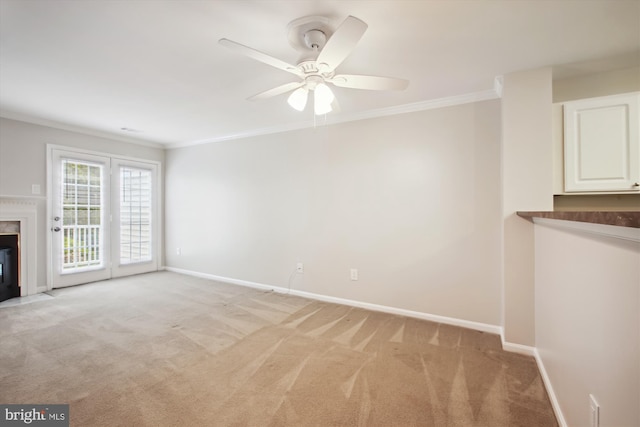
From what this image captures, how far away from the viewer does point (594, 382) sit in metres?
1.17

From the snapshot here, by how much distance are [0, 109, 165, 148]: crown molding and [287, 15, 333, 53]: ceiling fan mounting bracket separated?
158 inches

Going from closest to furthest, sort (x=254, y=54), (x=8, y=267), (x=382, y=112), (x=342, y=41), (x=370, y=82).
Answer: (x=342, y=41) → (x=254, y=54) → (x=370, y=82) → (x=382, y=112) → (x=8, y=267)

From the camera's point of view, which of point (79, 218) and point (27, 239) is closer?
point (27, 239)

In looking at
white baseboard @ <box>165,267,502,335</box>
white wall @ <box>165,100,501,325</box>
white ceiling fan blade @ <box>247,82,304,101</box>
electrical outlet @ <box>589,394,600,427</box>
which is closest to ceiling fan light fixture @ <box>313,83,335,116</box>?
white ceiling fan blade @ <box>247,82,304,101</box>

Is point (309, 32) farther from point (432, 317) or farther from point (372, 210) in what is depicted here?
point (432, 317)

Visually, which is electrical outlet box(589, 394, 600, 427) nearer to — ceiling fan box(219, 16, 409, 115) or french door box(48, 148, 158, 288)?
ceiling fan box(219, 16, 409, 115)

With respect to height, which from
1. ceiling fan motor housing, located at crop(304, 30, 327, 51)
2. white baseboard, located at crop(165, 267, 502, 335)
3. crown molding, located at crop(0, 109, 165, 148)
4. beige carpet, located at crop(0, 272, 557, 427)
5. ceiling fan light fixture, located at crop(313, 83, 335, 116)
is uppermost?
crown molding, located at crop(0, 109, 165, 148)

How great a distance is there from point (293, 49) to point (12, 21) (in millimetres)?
1732

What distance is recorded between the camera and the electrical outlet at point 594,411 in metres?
1.12

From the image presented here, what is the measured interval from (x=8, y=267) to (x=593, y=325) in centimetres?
567

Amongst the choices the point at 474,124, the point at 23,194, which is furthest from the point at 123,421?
the point at 23,194

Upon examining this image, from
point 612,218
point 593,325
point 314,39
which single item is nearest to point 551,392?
point 593,325

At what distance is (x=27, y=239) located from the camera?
11.9 feet

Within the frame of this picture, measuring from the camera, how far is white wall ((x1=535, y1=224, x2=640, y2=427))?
3.06 feet
